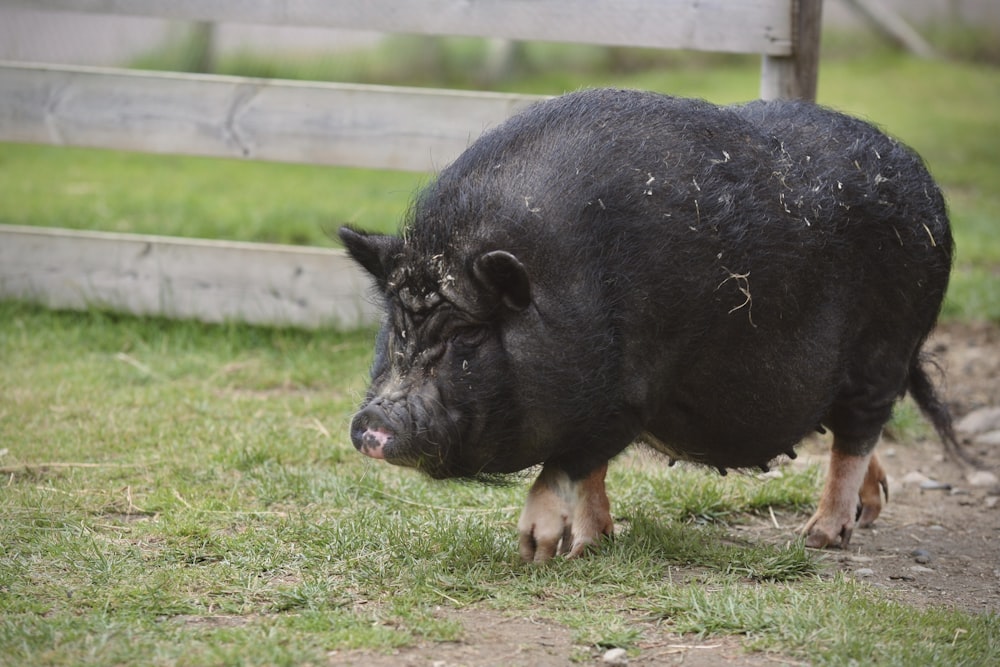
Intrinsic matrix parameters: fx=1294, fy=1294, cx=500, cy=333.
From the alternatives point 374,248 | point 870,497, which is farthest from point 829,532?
point 374,248

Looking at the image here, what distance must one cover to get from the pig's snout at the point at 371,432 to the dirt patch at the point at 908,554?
53 centimetres

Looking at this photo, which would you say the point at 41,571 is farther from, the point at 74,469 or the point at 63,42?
the point at 63,42

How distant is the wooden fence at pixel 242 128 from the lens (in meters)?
6.68

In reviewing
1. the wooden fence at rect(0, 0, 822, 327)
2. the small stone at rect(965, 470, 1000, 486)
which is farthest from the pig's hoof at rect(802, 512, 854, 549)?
the wooden fence at rect(0, 0, 822, 327)

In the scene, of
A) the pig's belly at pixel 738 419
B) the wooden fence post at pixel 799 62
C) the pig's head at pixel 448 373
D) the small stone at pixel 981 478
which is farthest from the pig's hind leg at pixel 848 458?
the wooden fence post at pixel 799 62

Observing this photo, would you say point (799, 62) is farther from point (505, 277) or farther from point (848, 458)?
point (505, 277)

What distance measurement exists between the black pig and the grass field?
375mm

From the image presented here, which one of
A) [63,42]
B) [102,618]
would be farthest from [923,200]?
[63,42]

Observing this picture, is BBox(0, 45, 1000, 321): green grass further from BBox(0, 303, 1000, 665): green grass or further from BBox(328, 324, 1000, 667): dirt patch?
BBox(0, 303, 1000, 665): green grass

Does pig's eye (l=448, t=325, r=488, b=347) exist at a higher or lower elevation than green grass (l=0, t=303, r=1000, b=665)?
higher

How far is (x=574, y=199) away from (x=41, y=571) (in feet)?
6.70

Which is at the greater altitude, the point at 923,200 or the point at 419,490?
the point at 923,200

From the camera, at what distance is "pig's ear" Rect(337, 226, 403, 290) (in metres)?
4.20

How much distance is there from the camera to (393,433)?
392cm
